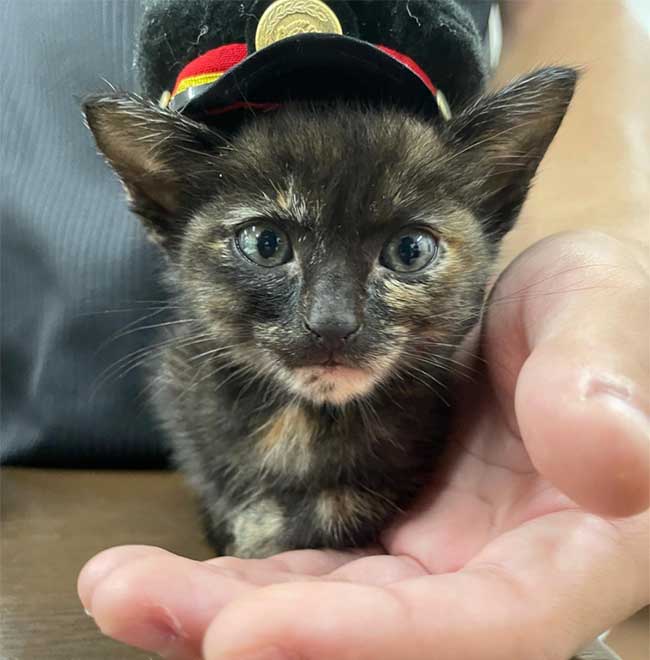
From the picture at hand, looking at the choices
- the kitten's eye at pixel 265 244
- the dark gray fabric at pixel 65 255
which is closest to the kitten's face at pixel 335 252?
the kitten's eye at pixel 265 244

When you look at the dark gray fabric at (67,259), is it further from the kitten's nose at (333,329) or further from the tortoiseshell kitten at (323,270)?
the kitten's nose at (333,329)

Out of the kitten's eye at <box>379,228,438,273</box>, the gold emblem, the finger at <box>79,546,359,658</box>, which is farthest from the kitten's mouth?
the gold emblem

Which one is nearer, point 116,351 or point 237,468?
point 237,468

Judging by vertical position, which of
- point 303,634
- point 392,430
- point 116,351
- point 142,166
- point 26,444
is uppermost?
point 142,166

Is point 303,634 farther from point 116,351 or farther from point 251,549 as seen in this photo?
point 116,351

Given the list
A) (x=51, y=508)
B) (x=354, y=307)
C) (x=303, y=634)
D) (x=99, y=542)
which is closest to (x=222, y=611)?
(x=303, y=634)

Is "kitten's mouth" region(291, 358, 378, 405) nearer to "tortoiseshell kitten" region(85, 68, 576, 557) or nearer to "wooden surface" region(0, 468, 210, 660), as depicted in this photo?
"tortoiseshell kitten" region(85, 68, 576, 557)

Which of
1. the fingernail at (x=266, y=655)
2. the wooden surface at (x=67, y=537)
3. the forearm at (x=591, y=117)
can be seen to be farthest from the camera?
the forearm at (x=591, y=117)
